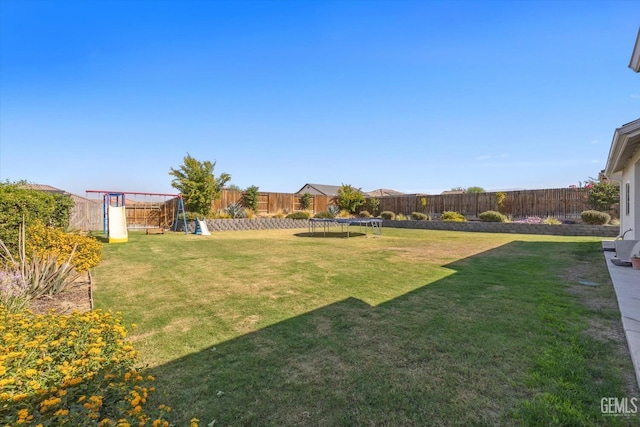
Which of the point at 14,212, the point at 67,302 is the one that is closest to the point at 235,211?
the point at 14,212

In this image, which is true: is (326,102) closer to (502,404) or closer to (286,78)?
(286,78)

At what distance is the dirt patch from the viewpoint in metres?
3.86

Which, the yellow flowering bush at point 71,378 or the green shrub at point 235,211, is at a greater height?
the green shrub at point 235,211

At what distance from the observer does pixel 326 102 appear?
15.5 meters

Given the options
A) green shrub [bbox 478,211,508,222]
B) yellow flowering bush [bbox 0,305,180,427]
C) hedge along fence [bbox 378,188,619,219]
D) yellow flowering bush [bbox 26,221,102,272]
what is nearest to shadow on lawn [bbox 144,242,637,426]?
yellow flowering bush [bbox 0,305,180,427]

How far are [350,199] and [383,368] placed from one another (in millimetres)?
22576

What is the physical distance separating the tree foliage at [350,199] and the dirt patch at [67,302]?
20764 mm

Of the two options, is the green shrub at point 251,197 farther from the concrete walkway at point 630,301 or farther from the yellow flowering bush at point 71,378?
the yellow flowering bush at point 71,378

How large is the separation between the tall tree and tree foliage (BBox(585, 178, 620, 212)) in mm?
20318

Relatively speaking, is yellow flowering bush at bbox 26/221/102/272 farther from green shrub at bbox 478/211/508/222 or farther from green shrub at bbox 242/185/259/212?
green shrub at bbox 478/211/508/222

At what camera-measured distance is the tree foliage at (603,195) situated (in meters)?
14.8

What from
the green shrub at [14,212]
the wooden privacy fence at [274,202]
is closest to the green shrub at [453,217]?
the wooden privacy fence at [274,202]

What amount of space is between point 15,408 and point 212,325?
1.90m

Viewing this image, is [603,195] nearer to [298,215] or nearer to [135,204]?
[298,215]
